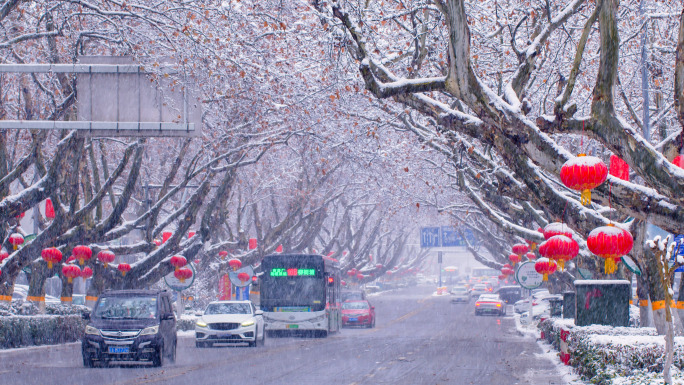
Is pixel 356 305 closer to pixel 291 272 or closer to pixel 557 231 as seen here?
pixel 291 272

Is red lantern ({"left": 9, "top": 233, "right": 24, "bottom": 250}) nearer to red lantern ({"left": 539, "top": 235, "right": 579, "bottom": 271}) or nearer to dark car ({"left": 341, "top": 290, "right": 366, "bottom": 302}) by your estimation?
red lantern ({"left": 539, "top": 235, "right": 579, "bottom": 271})

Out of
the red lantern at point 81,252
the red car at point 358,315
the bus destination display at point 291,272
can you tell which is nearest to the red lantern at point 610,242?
the red lantern at point 81,252

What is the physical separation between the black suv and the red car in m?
22.3

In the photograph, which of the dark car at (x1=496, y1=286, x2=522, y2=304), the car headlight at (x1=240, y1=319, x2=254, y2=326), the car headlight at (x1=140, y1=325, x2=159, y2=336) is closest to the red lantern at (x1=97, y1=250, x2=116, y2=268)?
the car headlight at (x1=240, y1=319, x2=254, y2=326)

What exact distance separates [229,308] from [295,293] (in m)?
4.78

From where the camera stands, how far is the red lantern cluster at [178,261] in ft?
95.8

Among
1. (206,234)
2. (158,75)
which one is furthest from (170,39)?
(206,234)

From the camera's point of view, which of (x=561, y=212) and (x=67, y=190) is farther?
(x=67, y=190)

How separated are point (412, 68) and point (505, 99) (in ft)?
12.5

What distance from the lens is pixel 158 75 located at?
15633 millimetres

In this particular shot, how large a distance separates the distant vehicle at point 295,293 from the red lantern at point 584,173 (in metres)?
21.9

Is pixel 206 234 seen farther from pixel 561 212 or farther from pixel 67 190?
pixel 561 212

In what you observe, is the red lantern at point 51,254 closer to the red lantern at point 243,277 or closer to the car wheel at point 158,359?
the car wheel at point 158,359

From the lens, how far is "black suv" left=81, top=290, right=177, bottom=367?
1827 centimetres
